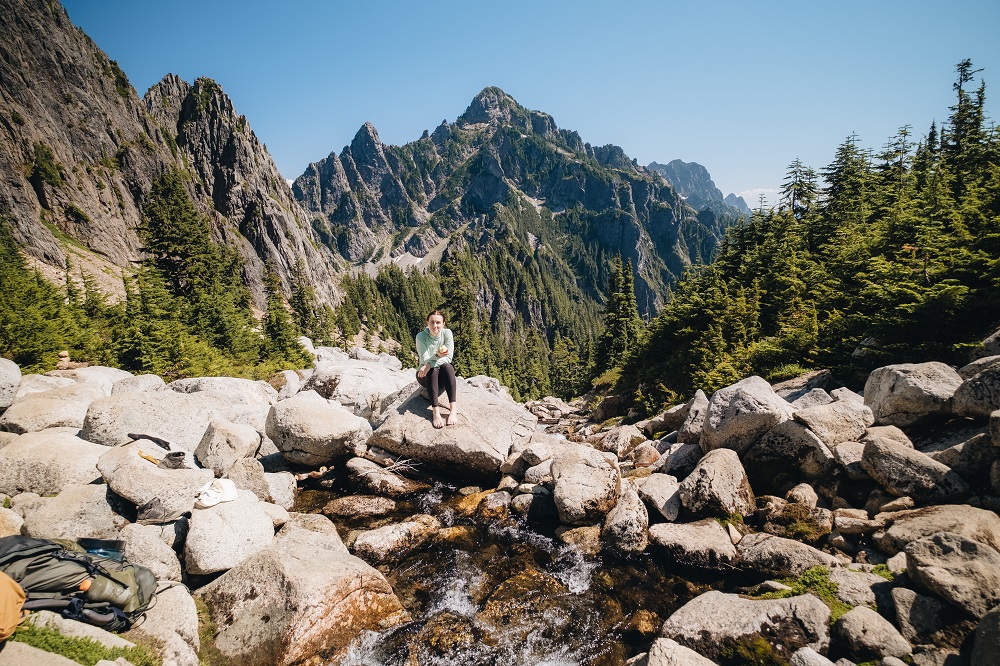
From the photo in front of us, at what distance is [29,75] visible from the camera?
7612 centimetres

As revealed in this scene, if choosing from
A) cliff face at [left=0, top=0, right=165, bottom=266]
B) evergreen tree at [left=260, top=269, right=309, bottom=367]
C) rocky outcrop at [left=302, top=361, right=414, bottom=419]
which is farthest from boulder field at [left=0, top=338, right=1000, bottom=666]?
cliff face at [left=0, top=0, right=165, bottom=266]

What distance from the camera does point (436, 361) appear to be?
40.2 feet

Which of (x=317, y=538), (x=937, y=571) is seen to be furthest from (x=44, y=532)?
(x=937, y=571)

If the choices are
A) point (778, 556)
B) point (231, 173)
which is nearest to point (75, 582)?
point (778, 556)

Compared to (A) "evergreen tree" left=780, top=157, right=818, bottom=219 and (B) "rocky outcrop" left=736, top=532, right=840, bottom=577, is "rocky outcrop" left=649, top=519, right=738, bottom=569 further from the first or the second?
(A) "evergreen tree" left=780, top=157, right=818, bottom=219

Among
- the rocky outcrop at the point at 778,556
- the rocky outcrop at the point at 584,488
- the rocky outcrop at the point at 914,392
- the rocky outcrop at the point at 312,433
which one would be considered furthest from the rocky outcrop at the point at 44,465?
the rocky outcrop at the point at 914,392

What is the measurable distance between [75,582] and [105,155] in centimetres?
12334

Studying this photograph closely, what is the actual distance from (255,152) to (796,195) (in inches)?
5934

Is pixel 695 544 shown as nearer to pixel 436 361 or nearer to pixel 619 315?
pixel 436 361

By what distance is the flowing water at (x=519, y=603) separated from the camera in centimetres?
682

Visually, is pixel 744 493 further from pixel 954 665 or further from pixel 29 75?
pixel 29 75

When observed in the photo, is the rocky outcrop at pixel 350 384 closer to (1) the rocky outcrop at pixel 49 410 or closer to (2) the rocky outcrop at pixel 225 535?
(1) the rocky outcrop at pixel 49 410

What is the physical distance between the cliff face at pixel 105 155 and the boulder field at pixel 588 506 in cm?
6435

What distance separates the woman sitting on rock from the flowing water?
365 cm
